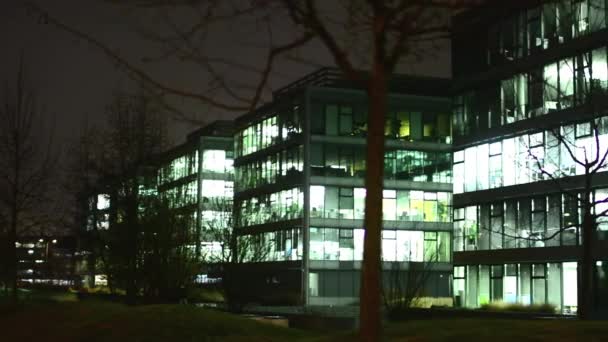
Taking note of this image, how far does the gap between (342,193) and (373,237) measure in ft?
194

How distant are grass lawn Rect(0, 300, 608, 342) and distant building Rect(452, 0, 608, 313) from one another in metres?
25.8

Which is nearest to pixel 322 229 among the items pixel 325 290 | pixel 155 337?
pixel 325 290

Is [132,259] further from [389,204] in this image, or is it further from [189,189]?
[189,189]

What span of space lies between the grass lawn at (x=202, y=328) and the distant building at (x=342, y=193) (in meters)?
44.6

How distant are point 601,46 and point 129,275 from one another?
85.1 ft

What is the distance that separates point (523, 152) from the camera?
2020 inches

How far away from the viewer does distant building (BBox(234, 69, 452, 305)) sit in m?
69.1

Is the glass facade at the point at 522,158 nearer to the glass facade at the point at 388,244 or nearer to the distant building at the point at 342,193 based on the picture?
the glass facade at the point at 388,244

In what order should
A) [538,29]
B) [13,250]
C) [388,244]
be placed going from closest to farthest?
[13,250]
[538,29]
[388,244]

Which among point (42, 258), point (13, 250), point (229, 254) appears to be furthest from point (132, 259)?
point (42, 258)

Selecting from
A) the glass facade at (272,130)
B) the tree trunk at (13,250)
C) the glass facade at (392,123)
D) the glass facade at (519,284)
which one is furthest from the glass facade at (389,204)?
the tree trunk at (13,250)

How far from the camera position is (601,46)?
1788 inches

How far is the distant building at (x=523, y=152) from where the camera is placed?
4619 centimetres

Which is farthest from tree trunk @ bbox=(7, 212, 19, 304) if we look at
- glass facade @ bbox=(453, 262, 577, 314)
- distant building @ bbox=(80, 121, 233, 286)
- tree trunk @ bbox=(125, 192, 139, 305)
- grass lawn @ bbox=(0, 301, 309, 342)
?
glass facade @ bbox=(453, 262, 577, 314)
